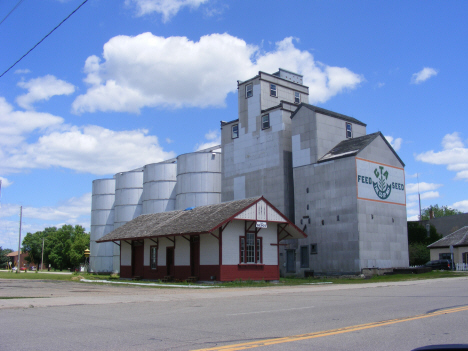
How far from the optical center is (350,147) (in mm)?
43062

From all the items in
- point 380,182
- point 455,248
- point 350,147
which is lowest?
point 455,248

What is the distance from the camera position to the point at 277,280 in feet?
109

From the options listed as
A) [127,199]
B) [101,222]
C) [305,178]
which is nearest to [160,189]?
[127,199]

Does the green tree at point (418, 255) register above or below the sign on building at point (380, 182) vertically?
below

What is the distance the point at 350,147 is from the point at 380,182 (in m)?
4.41

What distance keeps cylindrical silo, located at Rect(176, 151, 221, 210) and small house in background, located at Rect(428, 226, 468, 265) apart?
93.5 feet

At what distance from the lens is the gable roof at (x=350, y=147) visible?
41.6 meters

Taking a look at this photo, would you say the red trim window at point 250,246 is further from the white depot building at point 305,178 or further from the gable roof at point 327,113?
the gable roof at point 327,113

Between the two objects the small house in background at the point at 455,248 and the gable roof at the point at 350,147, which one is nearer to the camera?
the gable roof at the point at 350,147

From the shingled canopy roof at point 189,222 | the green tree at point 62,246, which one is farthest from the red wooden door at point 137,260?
the green tree at point 62,246

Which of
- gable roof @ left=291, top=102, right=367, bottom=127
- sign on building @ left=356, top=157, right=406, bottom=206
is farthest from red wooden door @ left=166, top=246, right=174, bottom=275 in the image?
gable roof @ left=291, top=102, right=367, bottom=127

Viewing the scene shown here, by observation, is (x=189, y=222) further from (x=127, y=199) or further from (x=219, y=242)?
(x=127, y=199)

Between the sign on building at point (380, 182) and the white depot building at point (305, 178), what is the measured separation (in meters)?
0.10

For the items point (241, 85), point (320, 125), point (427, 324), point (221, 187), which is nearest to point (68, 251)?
point (221, 187)
